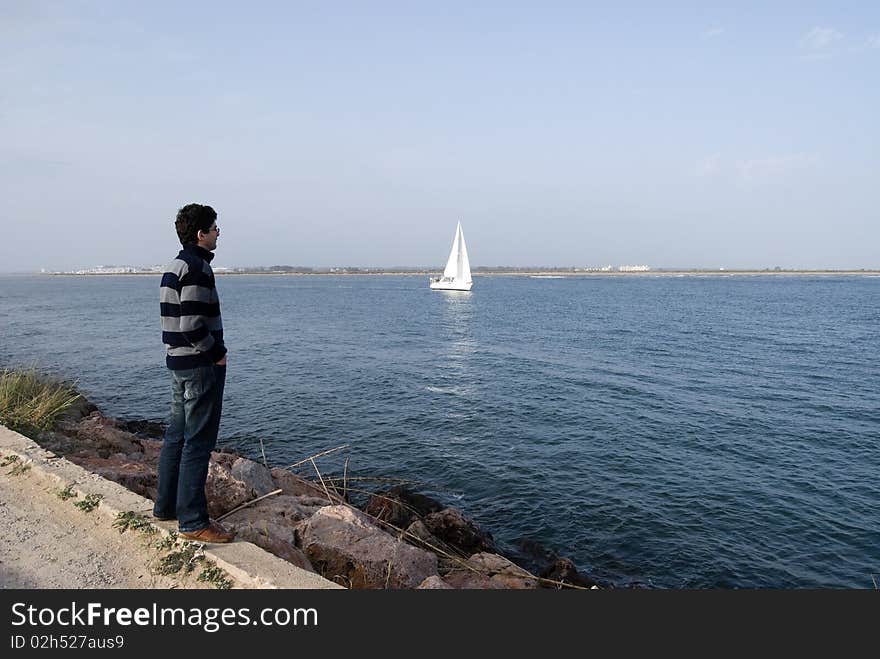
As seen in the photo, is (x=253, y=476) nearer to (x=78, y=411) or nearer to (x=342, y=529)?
(x=342, y=529)

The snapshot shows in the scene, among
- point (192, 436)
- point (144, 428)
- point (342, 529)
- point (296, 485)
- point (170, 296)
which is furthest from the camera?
point (144, 428)

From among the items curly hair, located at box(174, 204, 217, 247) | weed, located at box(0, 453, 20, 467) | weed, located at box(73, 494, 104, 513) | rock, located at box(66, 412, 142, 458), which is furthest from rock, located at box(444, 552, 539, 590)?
rock, located at box(66, 412, 142, 458)

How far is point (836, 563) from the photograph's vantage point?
A: 8.99 m

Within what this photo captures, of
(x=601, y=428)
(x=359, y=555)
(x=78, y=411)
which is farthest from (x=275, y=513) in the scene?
(x=601, y=428)

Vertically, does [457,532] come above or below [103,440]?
below

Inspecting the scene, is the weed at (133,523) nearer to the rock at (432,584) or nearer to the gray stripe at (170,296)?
the gray stripe at (170,296)

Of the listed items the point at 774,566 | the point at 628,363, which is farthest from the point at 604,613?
the point at 628,363

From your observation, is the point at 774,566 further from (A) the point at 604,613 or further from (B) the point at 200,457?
(B) the point at 200,457

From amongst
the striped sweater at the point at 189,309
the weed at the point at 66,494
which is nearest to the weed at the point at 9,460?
the weed at the point at 66,494

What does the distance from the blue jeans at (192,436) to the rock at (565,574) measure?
Answer: 17.1ft

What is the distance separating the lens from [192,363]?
179 inches

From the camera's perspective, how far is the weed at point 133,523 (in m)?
4.90

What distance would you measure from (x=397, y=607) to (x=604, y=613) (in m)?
1.64

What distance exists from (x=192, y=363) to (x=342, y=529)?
302cm
